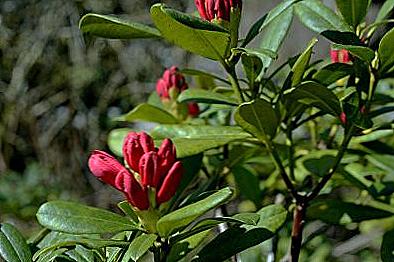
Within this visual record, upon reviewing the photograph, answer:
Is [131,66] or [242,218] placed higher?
[242,218]

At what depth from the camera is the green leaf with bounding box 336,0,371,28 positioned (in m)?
0.73

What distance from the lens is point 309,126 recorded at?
1.25 meters

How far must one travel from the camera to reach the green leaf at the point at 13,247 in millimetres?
692

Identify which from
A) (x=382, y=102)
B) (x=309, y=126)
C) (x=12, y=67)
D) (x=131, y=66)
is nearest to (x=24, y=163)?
(x=12, y=67)

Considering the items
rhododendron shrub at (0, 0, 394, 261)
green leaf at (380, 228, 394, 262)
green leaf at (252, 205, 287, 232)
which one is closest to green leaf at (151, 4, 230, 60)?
rhododendron shrub at (0, 0, 394, 261)

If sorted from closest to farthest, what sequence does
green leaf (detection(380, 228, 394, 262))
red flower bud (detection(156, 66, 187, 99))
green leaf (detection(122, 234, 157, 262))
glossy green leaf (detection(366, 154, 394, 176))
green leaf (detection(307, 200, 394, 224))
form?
green leaf (detection(122, 234, 157, 262)) → green leaf (detection(380, 228, 394, 262)) → green leaf (detection(307, 200, 394, 224)) → glossy green leaf (detection(366, 154, 394, 176)) → red flower bud (detection(156, 66, 187, 99))

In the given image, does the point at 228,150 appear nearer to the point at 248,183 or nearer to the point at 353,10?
the point at 248,183

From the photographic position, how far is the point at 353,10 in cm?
74

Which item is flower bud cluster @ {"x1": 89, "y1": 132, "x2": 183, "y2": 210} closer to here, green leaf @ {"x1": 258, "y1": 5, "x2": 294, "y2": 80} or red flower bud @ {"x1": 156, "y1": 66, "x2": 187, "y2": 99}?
green leaf @ {"x1": 258, "y1": 5, "x2": 294, "y2": 80}

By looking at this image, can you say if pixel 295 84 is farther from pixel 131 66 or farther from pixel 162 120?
pixel 131 66

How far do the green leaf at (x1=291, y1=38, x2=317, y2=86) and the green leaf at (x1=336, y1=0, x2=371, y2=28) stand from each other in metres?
0.06

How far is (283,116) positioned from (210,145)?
0.11 metres

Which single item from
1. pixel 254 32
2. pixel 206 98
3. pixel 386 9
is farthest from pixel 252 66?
pixel 386 9

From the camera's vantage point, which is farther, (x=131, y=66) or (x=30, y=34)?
(x=131, y=66)
